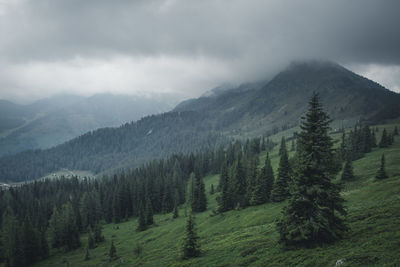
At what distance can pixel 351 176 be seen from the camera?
212 ft

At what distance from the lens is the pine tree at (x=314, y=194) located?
66.2 ft

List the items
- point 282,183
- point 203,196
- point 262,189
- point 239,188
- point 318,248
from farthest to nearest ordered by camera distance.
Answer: point 203,196 → point 239,188 → point 262,189 → point 282,183 → point 318,248

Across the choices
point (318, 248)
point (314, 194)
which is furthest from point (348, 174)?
point (318, 248)

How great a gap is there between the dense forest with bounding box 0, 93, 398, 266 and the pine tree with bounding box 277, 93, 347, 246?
9cm

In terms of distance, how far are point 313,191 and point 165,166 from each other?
138358 mm

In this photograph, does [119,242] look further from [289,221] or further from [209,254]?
[289,221]

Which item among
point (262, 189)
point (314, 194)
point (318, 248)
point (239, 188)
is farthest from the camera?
point (239, 188)

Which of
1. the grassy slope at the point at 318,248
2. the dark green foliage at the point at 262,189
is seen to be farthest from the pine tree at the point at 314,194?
the dark green foliage at the point at 262,189

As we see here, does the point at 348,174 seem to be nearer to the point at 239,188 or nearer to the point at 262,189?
the point at 262,189

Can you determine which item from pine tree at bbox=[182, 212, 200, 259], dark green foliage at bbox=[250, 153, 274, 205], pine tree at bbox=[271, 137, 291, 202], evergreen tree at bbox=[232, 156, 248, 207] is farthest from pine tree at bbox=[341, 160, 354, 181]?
pine tree at bbox=[182, 212, 200, 259]

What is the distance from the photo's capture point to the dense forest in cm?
2102

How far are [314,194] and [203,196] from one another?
6455 cm

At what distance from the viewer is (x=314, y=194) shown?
20.7 metres

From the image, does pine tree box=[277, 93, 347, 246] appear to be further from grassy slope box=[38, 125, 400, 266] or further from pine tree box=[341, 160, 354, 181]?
pine tree box=[341, 160, 354, 181]
